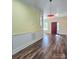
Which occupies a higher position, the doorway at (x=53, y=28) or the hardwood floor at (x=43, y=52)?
the doorway at (x=53, y=28)

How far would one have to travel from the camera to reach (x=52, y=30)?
846 inches

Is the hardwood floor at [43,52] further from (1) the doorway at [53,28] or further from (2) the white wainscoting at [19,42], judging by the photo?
(1) the doorway at [53,28]

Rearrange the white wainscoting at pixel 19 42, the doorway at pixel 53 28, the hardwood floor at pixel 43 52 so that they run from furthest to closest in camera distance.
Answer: the doorway at pixel 53 28 → the white wainscoting at pixel 19 42 → the hardwood floor at pixel 43 52

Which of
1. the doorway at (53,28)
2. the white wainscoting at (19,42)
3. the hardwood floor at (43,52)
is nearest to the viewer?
the hardwood floor at (43,52)

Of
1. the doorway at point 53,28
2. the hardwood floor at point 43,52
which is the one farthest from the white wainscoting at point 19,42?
the doorway at point 53,28

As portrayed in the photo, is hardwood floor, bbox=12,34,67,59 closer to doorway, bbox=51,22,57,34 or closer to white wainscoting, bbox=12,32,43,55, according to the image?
white wainscoting, bbox=12,32,43,55

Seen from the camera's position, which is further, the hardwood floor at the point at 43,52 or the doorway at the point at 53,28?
the doorway at the point at 53,28

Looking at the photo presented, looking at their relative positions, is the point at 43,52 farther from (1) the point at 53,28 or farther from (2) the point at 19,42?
(1) the point at 53,28

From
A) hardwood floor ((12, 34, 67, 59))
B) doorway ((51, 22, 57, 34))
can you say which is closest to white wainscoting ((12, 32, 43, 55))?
hardwood floor ((12, 34, 67, 59))

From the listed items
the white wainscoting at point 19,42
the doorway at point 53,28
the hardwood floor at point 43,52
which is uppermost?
the doorway at point 53,28

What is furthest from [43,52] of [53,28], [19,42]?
[53,28]
